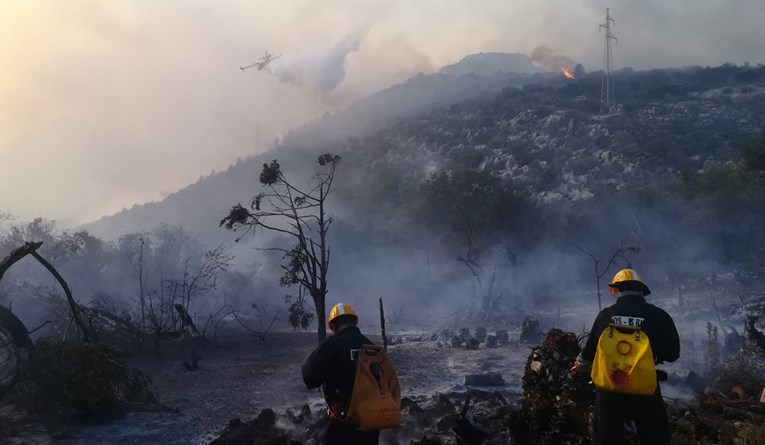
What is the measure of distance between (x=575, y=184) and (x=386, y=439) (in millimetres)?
33816

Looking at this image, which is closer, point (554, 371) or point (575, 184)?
point (554, 371)

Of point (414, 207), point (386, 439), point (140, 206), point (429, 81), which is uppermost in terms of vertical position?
point (429, 81)

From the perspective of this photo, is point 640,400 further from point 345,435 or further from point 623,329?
point 345,435

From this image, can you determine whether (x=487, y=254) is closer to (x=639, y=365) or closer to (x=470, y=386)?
(x=470, y=386)

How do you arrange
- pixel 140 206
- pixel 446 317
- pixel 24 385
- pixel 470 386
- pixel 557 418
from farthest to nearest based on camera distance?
pixel 140 206
pixel 446 317
pixel 470 386
pixel 24 385
pixel 557 418

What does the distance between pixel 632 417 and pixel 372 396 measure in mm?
2117

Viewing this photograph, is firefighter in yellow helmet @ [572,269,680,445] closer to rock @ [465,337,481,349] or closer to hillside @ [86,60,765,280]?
rock @ [465,337,481,349]

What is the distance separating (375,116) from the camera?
271 feet

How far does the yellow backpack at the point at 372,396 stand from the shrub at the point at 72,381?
672 cm

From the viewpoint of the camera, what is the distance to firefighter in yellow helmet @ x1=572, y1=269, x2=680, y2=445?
4617mm

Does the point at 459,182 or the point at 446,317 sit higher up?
the point at 459,182

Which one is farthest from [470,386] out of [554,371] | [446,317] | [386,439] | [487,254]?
[487,254]

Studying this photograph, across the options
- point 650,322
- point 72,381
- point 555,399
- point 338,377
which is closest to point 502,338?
point 555,399

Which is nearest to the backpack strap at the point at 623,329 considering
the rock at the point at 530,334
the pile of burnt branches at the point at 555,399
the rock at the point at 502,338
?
the pile of burnt branches at the point at 555,399
